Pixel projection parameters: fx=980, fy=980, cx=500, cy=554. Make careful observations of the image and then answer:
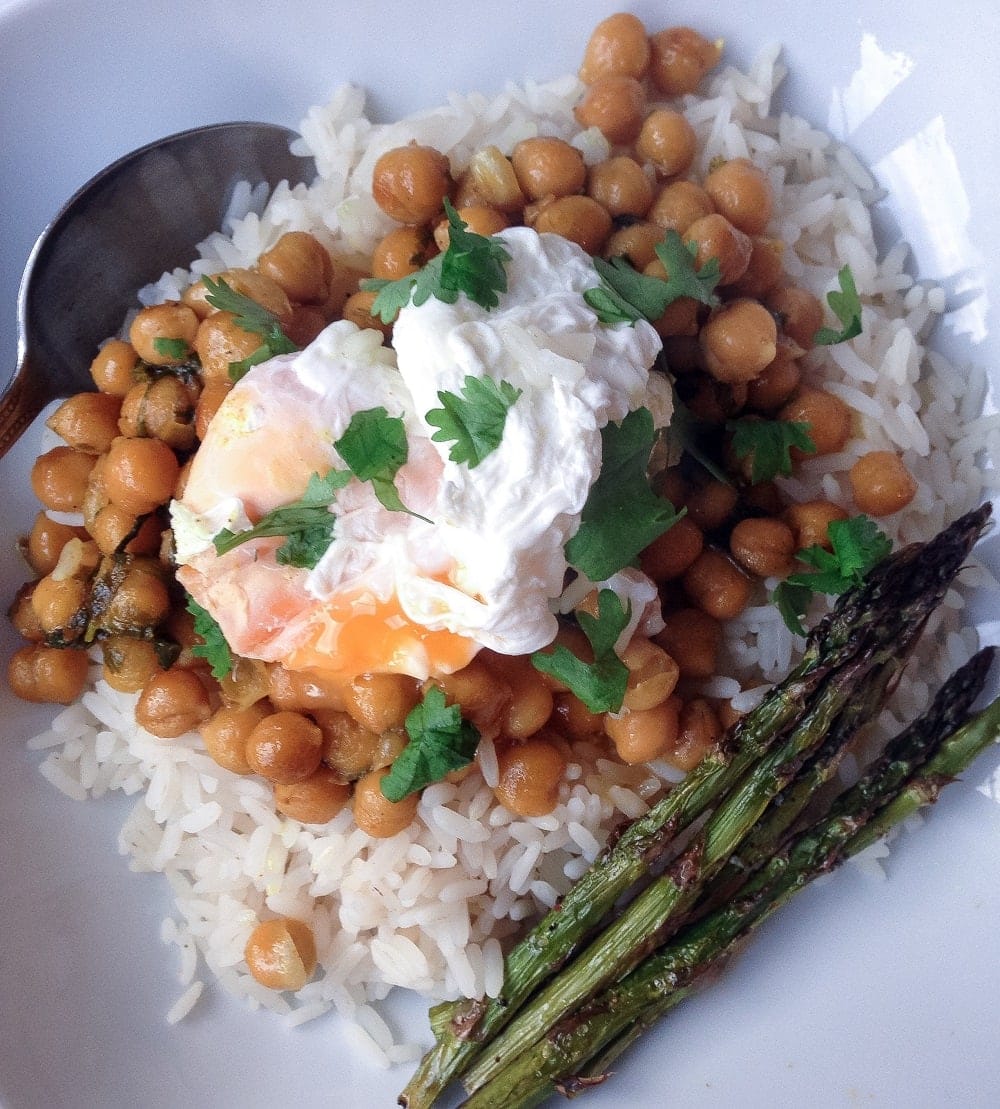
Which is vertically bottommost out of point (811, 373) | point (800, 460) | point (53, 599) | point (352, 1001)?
point (352, 1001)

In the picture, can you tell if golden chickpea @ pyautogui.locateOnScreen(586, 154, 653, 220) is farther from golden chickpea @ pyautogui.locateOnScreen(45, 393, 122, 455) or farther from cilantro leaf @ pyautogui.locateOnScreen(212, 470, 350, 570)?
golden chickpea @ pyautogui.locateOnScreen(45, 393, 122, 455)

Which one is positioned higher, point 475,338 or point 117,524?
point 475,338

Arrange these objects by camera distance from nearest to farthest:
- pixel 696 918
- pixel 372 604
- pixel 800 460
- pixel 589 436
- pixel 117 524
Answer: pixel 589 436, pixel 372 604, pixel 696 918, pixel 117 524, pixel 800 460

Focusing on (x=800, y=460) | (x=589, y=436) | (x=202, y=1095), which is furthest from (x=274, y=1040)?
(x=800, y=460)

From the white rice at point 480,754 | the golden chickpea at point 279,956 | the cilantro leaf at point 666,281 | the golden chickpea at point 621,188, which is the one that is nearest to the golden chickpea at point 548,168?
the golden chickpea at point 621,188

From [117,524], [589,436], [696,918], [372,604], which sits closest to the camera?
[589,436]

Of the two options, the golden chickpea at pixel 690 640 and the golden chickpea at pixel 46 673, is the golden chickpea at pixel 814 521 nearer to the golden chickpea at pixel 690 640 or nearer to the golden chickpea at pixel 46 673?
the golden chickpea at pixel 690 640

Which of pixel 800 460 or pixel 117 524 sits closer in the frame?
pixel 117 524

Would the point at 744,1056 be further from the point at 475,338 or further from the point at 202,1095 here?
the point at 475,338
